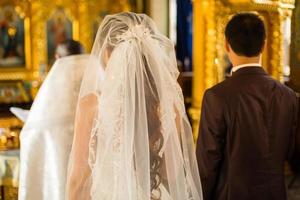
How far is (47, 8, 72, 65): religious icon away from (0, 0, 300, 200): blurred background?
14mm

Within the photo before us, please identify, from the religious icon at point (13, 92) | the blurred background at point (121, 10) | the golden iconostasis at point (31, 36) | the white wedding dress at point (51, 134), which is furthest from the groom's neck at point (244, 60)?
the religious icon at point (13, 92)

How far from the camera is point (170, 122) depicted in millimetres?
1750

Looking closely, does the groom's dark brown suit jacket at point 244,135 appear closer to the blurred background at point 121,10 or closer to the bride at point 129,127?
the bride at point 129,127

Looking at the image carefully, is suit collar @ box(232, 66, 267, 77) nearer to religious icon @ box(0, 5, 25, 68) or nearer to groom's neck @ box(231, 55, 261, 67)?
groom's neck @ box(231, 55, 261, 67)

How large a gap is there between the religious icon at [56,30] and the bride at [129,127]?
5111 mm

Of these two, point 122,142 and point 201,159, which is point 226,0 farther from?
point 122,142

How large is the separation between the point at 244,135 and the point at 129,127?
55cm

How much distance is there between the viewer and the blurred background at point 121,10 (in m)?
4.48

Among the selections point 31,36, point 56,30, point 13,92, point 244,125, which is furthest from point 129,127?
point 56,30

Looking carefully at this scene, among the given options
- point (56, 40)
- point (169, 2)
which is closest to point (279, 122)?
point (56, 40)

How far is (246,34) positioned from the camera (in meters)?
1.94

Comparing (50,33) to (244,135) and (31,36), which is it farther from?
(244,135)

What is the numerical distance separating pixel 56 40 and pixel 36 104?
4152 millimetres

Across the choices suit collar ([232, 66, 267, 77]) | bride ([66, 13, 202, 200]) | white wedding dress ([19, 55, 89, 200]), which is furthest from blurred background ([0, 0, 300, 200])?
suit collar ([232, 66, 267, 77])
